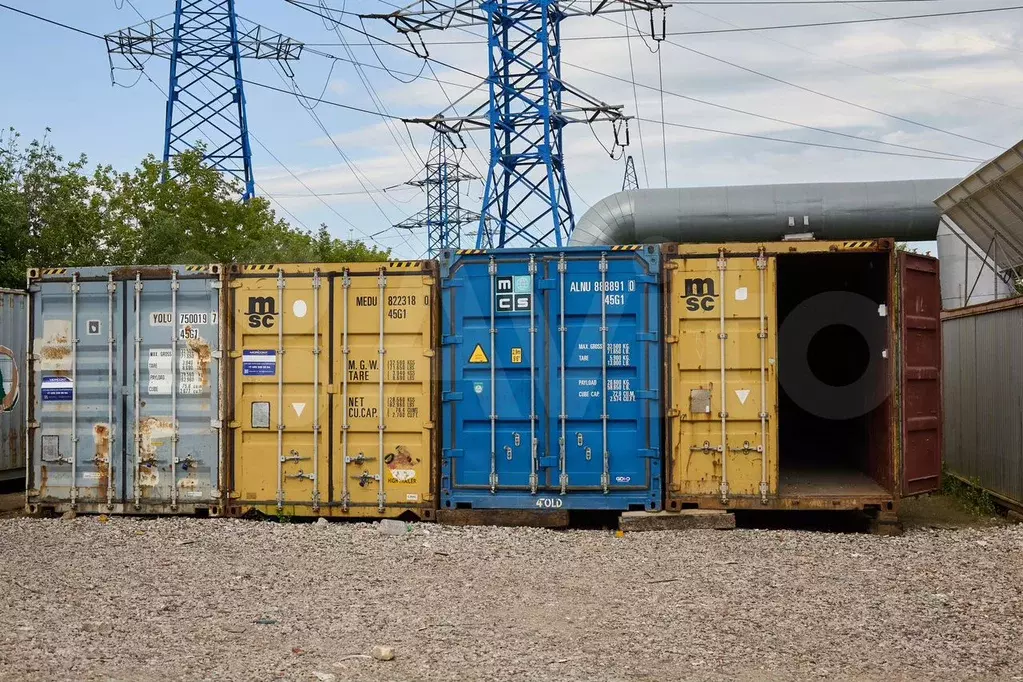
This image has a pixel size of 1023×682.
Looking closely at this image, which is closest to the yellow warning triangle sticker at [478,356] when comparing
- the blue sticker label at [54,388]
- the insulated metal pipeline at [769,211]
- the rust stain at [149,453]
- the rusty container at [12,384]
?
Answer: the rust stain at [149,453]

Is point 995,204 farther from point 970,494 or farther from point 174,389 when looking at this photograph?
point 174,389

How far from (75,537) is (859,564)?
7489mm

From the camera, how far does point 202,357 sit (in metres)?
12.1

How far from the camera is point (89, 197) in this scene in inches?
964

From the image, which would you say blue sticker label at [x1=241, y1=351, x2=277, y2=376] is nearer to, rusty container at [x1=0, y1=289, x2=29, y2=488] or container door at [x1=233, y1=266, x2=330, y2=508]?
container door at [x1=233, y1=266, x2=330, y2=508]

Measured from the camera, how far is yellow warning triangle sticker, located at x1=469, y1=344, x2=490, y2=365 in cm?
1157

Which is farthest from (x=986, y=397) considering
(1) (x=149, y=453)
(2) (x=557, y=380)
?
(1) (x=149, y=453)

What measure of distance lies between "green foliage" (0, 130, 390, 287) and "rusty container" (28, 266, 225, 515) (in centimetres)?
1066

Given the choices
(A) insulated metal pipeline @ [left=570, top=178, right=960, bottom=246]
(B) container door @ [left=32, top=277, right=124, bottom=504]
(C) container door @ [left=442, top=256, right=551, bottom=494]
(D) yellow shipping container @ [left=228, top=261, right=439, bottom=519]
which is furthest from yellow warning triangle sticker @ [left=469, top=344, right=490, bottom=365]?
(A) insulated metal pipeline @ [left=570, top=178, right=960, bottom=246]

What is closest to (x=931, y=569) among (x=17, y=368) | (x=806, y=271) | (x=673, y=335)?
(x=673, y=335)

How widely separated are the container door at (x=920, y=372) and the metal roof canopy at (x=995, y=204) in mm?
3606

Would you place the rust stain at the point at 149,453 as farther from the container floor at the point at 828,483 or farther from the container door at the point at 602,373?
the container floor at the point at 828,483

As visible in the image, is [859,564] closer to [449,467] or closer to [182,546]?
[449,467]

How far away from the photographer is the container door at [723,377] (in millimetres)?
11266
